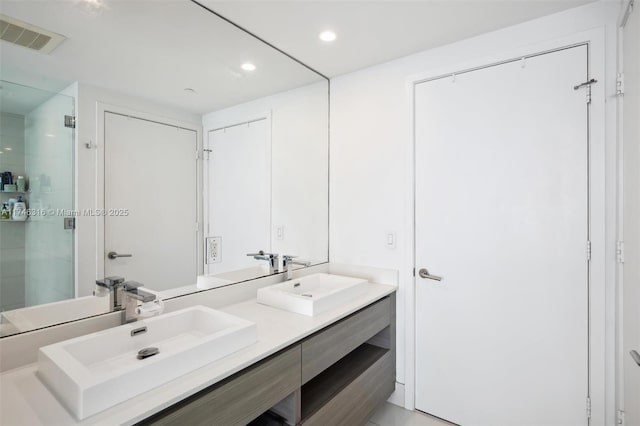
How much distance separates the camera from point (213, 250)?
73.5 inches

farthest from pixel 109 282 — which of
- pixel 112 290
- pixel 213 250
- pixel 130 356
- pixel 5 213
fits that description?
pixel 213 250

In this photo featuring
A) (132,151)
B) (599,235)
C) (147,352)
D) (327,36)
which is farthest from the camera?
(327,36)

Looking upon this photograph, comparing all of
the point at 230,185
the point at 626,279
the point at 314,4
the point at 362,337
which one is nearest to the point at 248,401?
the point at 362,337

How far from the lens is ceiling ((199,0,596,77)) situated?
5.47ft

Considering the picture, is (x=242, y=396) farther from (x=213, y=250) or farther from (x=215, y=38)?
(x=215, y=38)

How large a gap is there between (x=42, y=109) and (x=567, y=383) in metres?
2.77

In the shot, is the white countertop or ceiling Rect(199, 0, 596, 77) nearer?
the white countertop

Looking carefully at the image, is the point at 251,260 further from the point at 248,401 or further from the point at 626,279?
the point at 626,279

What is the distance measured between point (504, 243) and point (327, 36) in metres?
1.67

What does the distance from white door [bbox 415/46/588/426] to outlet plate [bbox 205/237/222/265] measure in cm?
132

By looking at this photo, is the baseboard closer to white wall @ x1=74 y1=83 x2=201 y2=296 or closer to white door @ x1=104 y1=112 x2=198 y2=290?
white door @ x1=104 y1=112 x2=198 y2=290

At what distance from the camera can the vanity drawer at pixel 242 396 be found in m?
0.96

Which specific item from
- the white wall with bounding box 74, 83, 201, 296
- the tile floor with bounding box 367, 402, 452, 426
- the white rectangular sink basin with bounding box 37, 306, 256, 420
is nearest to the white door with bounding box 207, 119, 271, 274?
the white rectangular sink basin with bounding box 37, 306, 256, 420

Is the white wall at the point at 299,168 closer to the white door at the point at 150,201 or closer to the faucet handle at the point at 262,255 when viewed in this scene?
the faucet handle at the point at 262,255
